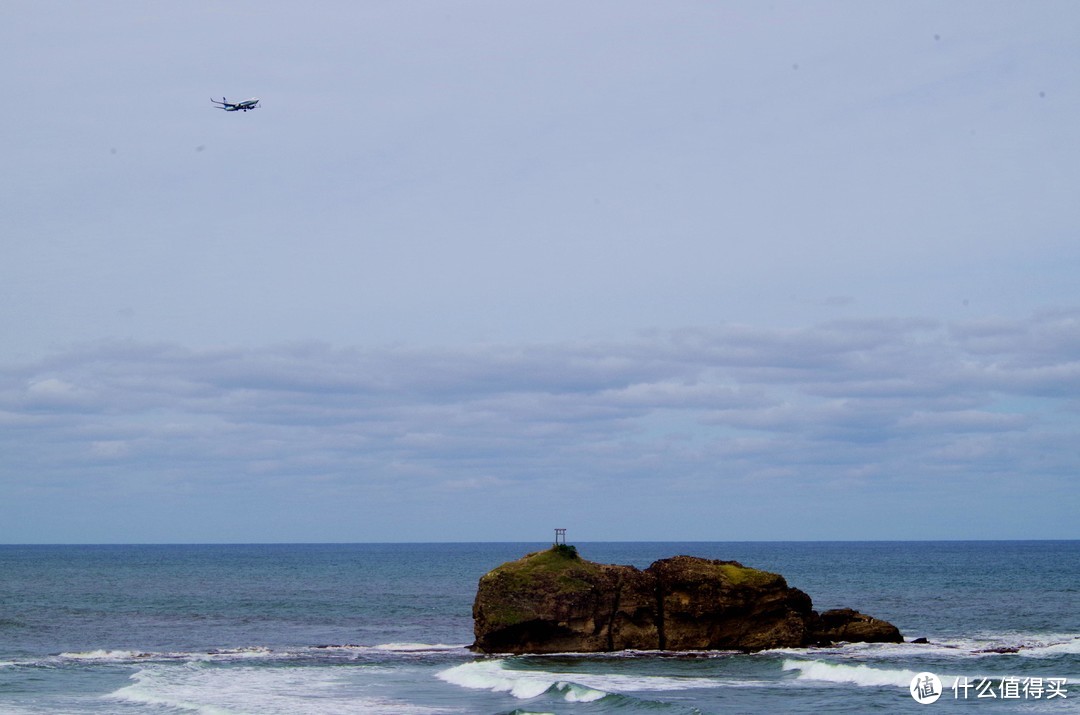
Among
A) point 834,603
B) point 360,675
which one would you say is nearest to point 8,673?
point 360,675

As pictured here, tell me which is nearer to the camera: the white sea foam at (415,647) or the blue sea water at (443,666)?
the blue sea water at (443,666)

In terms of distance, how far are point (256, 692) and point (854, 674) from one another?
20.5 meters

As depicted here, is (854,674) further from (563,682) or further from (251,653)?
(251,653)

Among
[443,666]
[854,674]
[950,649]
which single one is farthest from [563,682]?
[950,649]

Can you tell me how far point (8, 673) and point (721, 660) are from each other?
89.4ft

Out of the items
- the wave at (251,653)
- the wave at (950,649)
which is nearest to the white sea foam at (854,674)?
the wave at (950,649)

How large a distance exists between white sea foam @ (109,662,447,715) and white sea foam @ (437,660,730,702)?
3.66 meters

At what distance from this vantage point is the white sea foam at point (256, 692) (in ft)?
119

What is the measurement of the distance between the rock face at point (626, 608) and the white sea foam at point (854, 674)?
4.97 meters

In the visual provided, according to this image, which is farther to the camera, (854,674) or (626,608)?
(626,608)

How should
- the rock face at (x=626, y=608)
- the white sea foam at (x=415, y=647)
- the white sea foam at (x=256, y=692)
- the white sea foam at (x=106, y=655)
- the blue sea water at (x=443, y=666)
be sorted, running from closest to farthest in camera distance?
the white sea foam at (x=256, y=692) → the blue sea water at (x=443, y=666) → the rock face at (x=626, y=608) → the white sea foam at (x=106, y=655) → the white sea foam at (x=415, y=647)

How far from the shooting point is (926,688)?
125 ft

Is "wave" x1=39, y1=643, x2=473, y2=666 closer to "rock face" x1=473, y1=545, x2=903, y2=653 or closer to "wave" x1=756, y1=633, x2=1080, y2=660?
"rock face" x1=473, y1=545, x2=903, y2=653

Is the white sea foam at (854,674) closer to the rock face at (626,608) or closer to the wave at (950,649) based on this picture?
the wave at (950,649)
